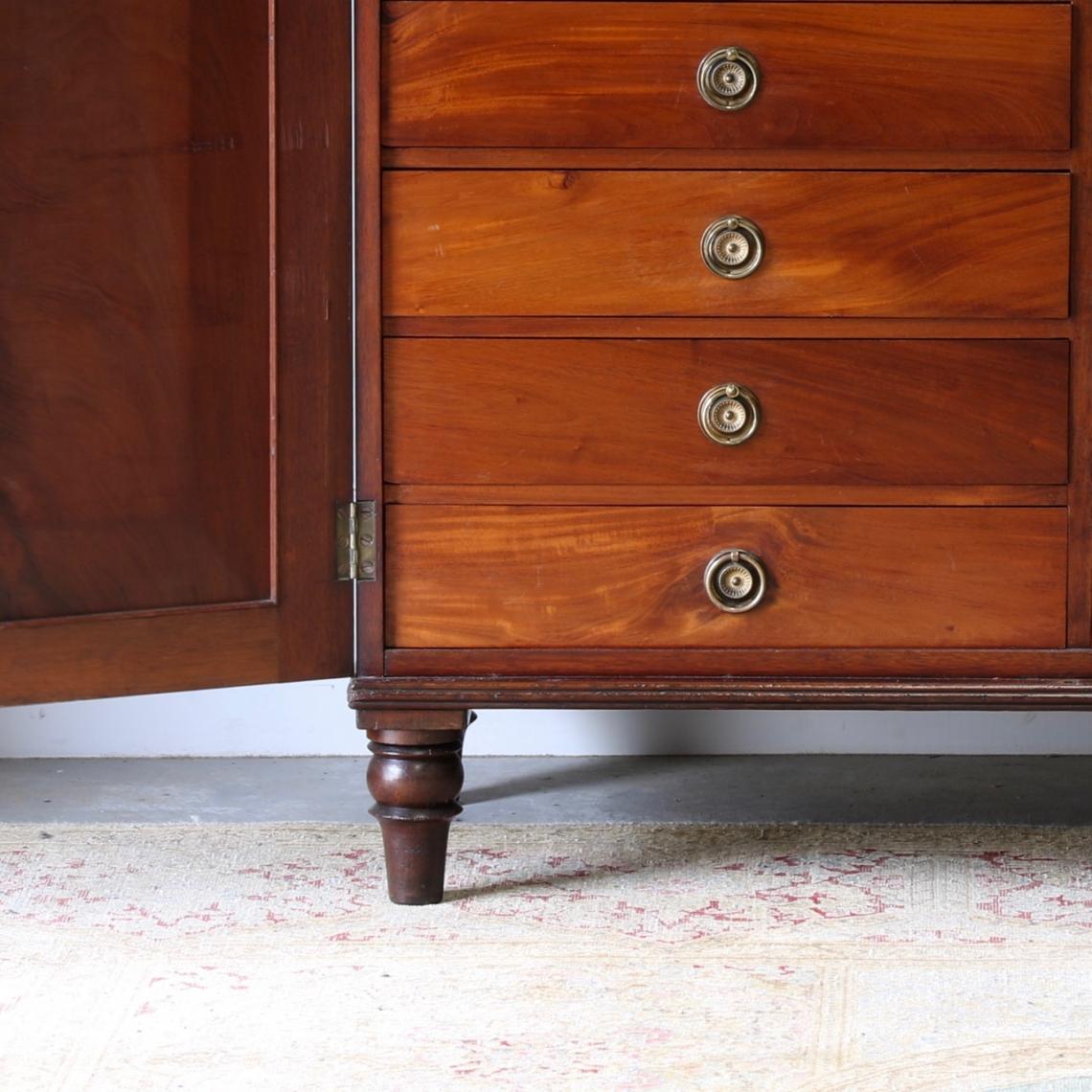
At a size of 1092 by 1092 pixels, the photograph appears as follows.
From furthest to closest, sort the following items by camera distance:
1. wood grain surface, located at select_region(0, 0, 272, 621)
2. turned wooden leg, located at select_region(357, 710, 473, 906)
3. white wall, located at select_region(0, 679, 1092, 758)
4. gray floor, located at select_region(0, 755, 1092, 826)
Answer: white wall, located at select_region(0, 679, 1092, 758)
gray floor, located at select_region(0, 755, 1092, 826)
turned wooden leg, located at select_region(357, 710, 473, 906)
wood grain surface, located at select_region(0, 0, 272, 621)

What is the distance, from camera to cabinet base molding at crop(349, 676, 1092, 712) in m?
1.10

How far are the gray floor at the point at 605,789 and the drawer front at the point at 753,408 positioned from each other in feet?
1.37

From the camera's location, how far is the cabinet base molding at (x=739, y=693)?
110 cm

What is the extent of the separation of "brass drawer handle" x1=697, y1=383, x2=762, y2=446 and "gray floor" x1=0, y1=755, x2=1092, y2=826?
0.45 m

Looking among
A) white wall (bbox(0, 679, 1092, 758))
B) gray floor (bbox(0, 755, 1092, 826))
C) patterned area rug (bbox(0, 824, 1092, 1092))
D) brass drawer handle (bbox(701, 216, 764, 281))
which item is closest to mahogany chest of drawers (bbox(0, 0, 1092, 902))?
brass drawer handle (bbox(701, 216, 764, 281))

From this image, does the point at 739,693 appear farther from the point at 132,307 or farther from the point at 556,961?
the point at 132,307

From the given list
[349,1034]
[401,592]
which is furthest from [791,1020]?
[401,592]

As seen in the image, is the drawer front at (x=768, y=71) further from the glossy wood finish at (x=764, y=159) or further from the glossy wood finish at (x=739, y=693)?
the glossy wood finish at (x=739, y=693)

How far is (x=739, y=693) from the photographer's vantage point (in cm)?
110

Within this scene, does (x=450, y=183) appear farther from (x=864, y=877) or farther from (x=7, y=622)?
(x=864, y=877)

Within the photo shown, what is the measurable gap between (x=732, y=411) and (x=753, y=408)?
0.01 metres

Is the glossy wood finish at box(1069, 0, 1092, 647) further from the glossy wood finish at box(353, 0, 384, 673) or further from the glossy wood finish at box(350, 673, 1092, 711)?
the glossy wood finish at box(353, 0, 384, 673)

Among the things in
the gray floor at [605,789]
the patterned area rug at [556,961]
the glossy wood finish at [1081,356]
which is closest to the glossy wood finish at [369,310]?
the patterned area rug at [556,961]

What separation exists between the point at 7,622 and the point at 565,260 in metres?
0.43
